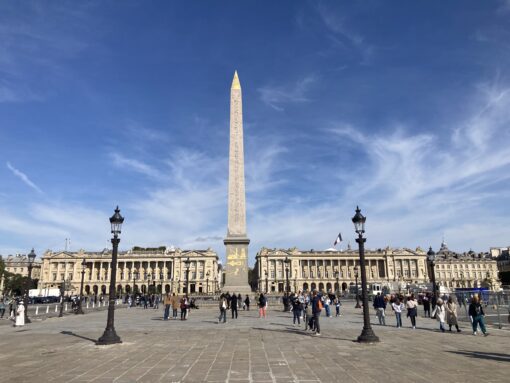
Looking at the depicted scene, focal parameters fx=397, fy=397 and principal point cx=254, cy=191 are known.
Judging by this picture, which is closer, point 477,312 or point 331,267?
point 477,312

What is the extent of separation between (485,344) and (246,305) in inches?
864

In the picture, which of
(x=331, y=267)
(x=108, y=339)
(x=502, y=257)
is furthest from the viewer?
(x=502, y=257)

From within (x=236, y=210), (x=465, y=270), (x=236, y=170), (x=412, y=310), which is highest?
(x=236, y=170)

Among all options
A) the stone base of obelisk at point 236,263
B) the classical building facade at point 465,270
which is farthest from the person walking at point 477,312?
the classical building facade at point 465,270

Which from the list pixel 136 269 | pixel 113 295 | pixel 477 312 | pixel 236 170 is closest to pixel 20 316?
pixel 113 295

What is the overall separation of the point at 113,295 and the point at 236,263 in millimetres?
17546

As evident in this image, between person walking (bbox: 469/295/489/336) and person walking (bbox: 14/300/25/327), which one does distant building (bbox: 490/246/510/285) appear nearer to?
person walking (bbox: 469/295/489/336)

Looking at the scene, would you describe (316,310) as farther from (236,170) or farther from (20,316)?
(236,170)

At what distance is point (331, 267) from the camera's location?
141m

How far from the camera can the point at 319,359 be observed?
33.4 ft

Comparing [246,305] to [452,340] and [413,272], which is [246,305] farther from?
[413,272]

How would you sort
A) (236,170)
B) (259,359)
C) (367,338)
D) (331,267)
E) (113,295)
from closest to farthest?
(259,359), (367,338), (113,295), (236,170), (331,267)

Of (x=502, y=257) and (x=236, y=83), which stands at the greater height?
(x=236, y=83)

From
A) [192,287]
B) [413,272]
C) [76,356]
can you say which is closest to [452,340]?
[76,356]
